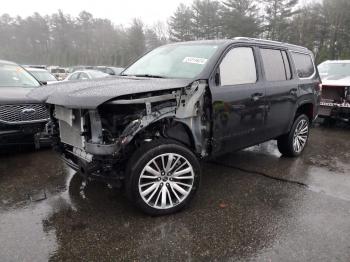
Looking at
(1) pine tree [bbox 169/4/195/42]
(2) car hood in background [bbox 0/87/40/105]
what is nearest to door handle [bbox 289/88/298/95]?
(2) car hood in background [bbox 0/87/40/105]

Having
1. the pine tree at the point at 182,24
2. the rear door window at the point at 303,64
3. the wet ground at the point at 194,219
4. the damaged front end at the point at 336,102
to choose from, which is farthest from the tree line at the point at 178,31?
the wet ground at the point at 194,219

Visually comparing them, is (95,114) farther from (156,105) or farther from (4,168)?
(4,168)

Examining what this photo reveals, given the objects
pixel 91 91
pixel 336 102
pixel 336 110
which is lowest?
pixel 336 110

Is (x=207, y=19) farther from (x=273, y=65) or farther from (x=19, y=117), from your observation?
(x=19, y=117)

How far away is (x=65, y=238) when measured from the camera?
2.94 m

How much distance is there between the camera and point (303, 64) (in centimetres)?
538

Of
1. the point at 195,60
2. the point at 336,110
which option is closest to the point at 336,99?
the point at 336,110

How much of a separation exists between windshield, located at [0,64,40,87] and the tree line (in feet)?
83.1

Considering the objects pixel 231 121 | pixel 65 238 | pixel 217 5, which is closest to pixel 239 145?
pixel 231 121

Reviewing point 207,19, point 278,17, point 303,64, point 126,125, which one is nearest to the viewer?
point 126,125

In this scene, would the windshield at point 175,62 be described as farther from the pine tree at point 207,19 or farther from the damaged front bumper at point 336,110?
the pine tree at point 207,19

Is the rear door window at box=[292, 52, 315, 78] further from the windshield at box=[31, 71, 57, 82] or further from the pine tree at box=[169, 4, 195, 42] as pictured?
the pine tree at box=[169, 4, 195, 42]

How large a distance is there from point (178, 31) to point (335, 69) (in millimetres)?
33609

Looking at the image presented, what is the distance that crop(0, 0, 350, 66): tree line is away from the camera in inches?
1085
